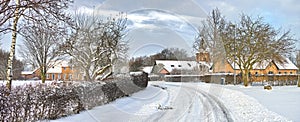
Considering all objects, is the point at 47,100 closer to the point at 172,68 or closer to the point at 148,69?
the point at 172,68

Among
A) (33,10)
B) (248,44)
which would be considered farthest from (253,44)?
(33,10)

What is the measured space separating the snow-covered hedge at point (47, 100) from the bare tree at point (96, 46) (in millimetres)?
9349

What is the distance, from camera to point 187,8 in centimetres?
1750

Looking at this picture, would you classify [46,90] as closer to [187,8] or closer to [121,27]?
[187,8]

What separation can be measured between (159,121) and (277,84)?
106 feet

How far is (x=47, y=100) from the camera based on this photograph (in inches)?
342

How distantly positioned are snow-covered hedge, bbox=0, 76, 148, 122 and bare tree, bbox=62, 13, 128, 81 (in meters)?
9.35

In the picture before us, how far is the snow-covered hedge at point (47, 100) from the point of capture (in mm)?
7195

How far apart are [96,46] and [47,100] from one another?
49.0 feet

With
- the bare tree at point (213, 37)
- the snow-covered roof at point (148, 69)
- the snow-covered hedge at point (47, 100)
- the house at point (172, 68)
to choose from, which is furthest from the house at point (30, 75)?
the snow-covered hedge at point (47, 100)

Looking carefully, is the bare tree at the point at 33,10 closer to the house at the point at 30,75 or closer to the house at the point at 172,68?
the house at the point at 172,68

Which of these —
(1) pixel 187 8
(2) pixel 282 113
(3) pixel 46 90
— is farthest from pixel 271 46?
(3) pixel 46 90

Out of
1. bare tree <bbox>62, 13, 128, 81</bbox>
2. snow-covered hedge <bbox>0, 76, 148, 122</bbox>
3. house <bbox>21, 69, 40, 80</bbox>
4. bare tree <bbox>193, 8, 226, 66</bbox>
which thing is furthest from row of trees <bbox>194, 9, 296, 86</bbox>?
house <bbox>21, 69, 40, 80</bbox>

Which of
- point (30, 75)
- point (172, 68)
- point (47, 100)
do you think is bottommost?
point (47, 100)
